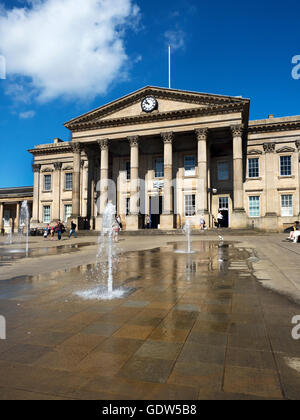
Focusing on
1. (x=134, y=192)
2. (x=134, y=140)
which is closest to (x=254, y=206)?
(x=134, y=192)

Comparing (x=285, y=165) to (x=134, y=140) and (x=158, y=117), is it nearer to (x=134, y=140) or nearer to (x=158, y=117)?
(x=158, y=117)

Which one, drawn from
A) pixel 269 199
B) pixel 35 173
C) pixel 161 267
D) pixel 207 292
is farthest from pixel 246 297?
pixel 35 173

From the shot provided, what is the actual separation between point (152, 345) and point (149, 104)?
31965mm

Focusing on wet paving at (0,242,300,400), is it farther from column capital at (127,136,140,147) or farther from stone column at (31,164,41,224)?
stone column at (31,164,41,224)

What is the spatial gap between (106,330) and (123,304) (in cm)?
118

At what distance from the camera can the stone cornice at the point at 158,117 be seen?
95.3 ft

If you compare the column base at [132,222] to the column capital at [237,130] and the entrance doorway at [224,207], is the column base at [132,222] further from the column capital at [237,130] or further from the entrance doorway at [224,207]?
the column capital at [237,130]

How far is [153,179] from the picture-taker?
35531mm

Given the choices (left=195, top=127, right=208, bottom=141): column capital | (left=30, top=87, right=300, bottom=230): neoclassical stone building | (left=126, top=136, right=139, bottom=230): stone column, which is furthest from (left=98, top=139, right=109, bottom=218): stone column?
(left=195, top=127, right=208, bottom=141): column capital

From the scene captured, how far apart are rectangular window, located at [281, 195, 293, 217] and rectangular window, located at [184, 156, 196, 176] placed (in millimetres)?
10811

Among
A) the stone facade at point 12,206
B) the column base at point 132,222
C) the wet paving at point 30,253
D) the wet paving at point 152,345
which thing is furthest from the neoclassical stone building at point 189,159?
the wet paving at point 152,345

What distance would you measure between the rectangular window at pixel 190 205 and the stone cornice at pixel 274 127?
1052cm

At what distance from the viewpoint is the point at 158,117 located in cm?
3155
